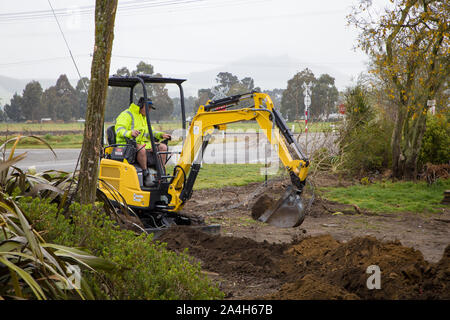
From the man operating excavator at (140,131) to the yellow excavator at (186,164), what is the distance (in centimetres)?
12

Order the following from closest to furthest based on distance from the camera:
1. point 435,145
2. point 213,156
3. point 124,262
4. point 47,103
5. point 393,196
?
point 124,262 → point 393,196 → point 435,145 → point 213,156 → point 47,103

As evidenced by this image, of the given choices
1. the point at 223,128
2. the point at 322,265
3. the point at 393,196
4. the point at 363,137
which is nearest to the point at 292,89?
the point at 363,137

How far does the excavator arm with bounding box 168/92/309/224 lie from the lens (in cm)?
717

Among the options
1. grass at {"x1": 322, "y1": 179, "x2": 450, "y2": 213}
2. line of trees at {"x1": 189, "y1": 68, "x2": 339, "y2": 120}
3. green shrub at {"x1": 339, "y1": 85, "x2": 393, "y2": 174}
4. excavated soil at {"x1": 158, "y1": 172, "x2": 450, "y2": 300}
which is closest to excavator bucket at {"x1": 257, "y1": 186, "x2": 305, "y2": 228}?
excavated soil at {"x1": 158, "y1": 172, "x2": 450, "y2": 300}

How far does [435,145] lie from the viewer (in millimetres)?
15438

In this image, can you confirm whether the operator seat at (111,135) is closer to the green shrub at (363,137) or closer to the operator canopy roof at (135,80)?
the operator canopy roof at (135,80)

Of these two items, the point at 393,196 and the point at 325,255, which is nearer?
the point at 325,255

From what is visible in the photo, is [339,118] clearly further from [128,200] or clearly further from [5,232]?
[5,232]

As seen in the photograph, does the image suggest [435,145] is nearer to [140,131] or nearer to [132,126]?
[140,131]

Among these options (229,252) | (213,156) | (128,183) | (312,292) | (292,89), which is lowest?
(229,252)

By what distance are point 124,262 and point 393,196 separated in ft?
34.8

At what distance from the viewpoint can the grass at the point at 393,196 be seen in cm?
1124

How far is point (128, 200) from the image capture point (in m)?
7.86
